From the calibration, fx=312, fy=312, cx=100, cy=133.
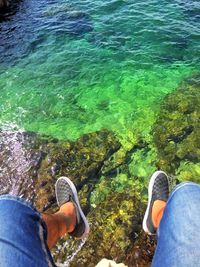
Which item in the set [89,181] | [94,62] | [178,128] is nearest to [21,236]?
[89,181]

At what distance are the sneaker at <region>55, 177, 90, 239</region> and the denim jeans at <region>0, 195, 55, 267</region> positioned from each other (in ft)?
A: 6.10

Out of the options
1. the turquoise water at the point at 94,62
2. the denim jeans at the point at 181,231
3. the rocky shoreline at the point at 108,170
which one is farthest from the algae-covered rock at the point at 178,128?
the denim jeans at the point at 181,231

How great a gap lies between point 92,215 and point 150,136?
2701 millimetres

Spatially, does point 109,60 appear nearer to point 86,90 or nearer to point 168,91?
point 86,90

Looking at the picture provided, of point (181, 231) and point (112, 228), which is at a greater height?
point (181, 231)

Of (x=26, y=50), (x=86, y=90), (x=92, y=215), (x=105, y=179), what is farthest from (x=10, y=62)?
(x=92, y=215)

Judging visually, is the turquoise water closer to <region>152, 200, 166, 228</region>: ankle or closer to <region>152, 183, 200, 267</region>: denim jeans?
<region>152, 200, 166, 228</region>: ankle

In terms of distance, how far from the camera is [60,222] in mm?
4684

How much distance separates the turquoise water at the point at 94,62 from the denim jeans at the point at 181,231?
167 inches

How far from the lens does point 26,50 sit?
12.0 metres

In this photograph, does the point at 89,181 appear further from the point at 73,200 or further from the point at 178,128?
the point at 178,128

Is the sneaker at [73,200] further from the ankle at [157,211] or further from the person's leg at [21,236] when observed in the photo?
the person's leg at [21,236]

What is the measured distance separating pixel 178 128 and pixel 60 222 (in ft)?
14.3

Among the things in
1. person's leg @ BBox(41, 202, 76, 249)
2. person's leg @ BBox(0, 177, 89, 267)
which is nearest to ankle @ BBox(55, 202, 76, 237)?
person's leg @ BBox(41, 202, 76, 249)
